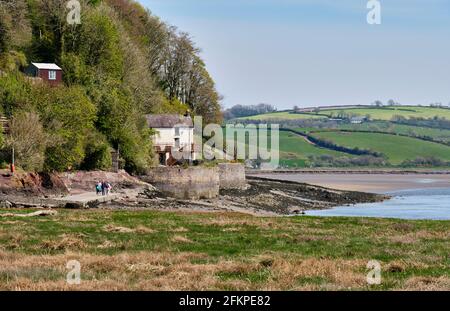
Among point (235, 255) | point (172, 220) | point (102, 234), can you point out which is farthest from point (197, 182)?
point (235, 255)

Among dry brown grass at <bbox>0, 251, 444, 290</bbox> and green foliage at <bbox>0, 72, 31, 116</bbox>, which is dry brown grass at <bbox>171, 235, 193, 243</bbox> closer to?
dry brown grass at <bbox>0, 251, 444, 290</bbox>

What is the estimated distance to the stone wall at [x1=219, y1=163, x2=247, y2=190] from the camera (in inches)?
4230

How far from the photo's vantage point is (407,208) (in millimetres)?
93312

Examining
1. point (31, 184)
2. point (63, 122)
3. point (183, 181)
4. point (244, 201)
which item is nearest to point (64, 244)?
point (31, 184)

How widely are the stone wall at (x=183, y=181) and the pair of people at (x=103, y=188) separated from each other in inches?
556

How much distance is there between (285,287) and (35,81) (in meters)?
68.4

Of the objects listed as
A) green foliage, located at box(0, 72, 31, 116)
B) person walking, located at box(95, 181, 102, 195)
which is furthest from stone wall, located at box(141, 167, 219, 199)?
green foliage, located at box(0, 72, 31, 116)

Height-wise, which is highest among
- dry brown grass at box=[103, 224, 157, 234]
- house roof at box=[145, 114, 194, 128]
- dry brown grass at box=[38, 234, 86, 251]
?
house roof at box=[145, 114, 194, 128]

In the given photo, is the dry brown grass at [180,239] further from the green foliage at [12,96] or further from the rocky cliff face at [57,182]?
the green foliage at [12,96]

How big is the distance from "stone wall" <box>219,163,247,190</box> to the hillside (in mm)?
11886

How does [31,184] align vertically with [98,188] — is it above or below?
above

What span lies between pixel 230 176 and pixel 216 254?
8274 centimetres

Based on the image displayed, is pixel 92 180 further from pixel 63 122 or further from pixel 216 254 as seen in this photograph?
pixel 216 254

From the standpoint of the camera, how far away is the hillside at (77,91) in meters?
76.9
